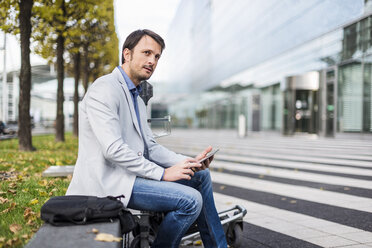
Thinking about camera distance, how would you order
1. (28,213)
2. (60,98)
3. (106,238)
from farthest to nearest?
1. (60,98)
2. (28,213)
3. (106,238)

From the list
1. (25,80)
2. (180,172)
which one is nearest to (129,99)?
(180,172)

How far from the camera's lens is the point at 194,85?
173 feet

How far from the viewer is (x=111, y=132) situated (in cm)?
236

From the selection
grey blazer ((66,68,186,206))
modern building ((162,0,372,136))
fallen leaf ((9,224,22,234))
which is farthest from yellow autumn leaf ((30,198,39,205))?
modern building ((162,0,372,136))

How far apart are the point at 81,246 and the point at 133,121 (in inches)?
41.9

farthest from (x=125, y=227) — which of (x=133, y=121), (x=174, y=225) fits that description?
(x=133, y=121)

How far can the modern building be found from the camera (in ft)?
57.2

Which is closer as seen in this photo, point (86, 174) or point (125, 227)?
point (125, 227)

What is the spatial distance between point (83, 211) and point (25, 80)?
8206 millimetres

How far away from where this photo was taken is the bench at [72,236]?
174 cm

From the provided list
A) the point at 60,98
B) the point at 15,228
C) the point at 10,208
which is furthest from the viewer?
the point at 60,98

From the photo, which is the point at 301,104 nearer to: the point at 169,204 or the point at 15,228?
the point at 169,204

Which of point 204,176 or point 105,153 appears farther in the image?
point 204,176

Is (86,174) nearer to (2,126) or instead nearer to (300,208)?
(300,208)
